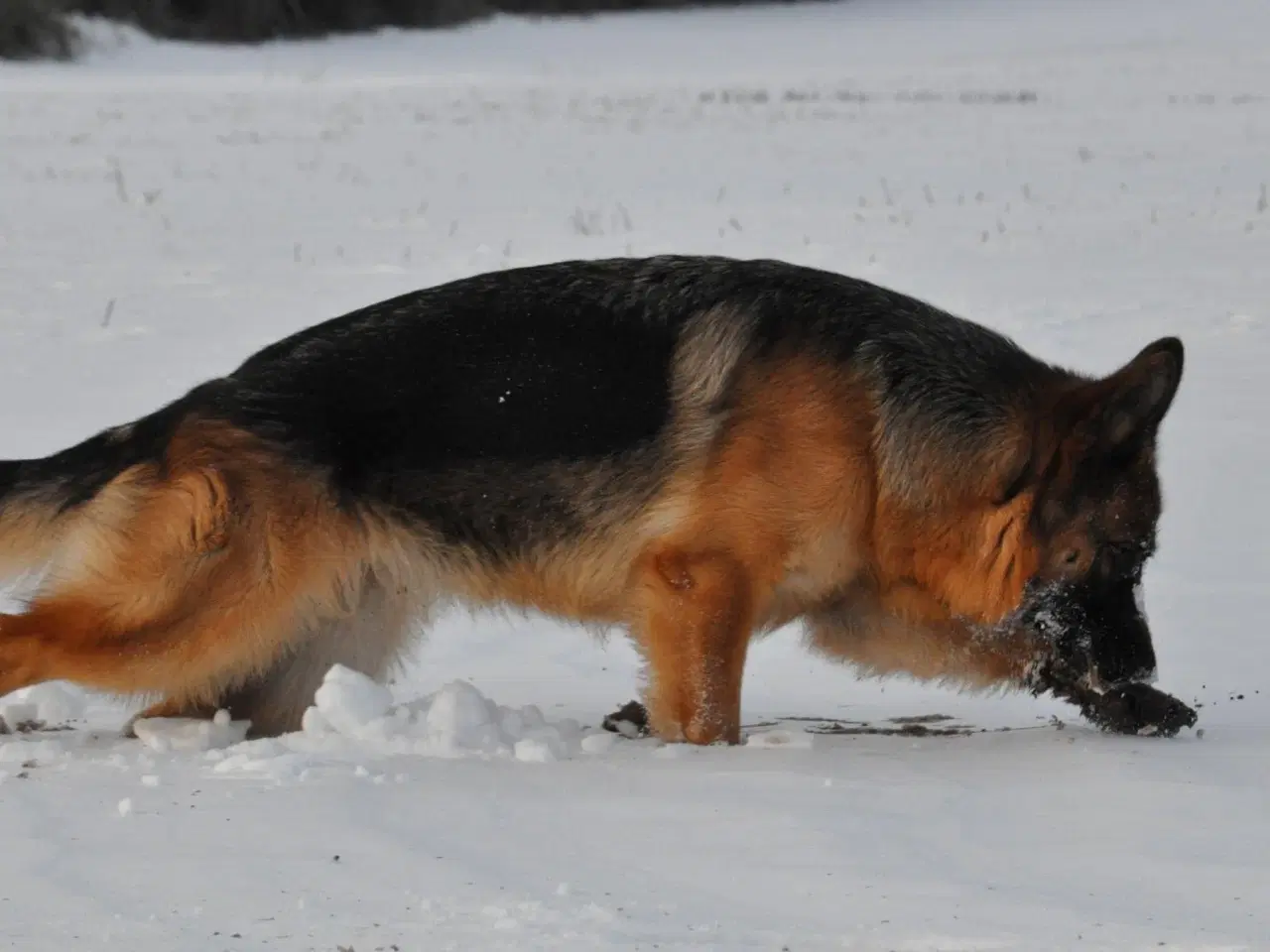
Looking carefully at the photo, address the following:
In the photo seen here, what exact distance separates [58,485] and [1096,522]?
9.20 feet

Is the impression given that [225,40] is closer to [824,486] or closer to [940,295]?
[940,295]

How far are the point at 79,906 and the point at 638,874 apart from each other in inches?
39.3

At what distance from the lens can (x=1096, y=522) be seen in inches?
186

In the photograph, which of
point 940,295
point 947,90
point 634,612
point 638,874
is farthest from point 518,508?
point 947,90

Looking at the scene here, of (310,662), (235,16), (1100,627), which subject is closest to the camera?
(1100,627)

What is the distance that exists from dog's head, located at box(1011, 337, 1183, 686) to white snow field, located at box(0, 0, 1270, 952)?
0.91ft

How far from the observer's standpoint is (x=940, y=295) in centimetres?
1158

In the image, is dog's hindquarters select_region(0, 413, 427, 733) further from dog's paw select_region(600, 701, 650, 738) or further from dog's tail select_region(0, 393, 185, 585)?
dog's paw select_region(600, 701, 650, 738)

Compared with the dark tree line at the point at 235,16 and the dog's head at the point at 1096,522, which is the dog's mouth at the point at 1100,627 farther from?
the dark tree line at the point at 235,16

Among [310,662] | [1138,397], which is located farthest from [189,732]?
[1138,397]

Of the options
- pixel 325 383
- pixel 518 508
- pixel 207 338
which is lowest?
pixel 207 338

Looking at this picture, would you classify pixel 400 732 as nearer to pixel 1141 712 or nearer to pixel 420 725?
pixel 420 725

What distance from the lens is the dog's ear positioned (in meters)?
4.48

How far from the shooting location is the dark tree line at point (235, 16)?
3741 cm
